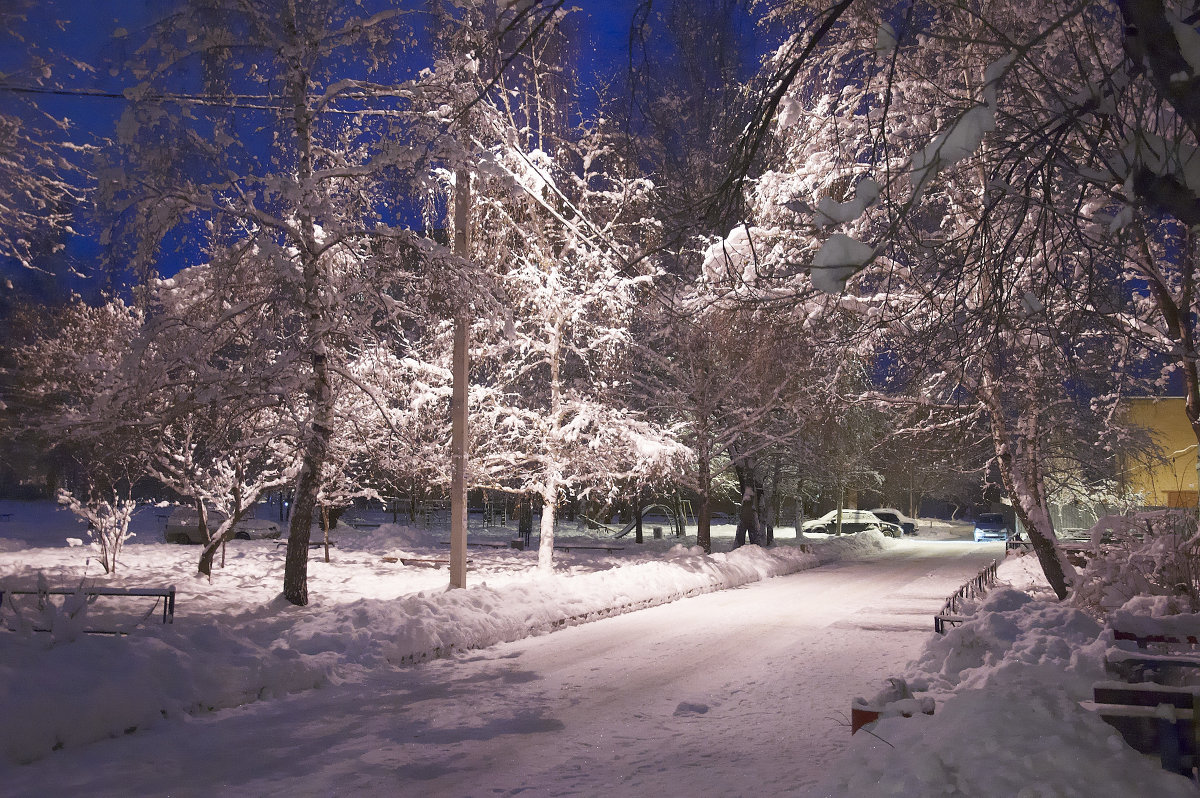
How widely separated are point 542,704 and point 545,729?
99 centimetres

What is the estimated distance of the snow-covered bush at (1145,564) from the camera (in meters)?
9.66

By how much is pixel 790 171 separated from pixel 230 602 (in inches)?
499

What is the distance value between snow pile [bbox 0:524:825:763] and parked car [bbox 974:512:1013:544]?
936 inches

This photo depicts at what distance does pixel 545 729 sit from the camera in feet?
24.1

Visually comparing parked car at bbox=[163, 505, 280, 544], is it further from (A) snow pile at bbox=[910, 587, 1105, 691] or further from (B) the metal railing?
(A) snow pile at bbox=[910, 587, 1105, 691]

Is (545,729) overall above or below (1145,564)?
below

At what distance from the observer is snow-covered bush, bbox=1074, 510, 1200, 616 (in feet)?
31.7

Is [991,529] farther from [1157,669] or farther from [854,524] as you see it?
[1157,669]

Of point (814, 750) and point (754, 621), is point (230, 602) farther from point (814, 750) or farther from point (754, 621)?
point (814, 750)

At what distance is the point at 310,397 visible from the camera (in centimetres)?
1285

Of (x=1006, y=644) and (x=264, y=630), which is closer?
(x=1006, y=644)

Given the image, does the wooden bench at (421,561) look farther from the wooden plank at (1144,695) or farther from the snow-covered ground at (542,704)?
the wooden plank at (1144,695)

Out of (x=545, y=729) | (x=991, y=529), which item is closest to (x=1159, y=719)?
(x=545, y=729)

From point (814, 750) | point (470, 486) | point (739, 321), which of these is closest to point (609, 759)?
point (814, 750)
